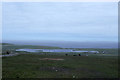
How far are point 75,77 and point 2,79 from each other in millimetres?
7858

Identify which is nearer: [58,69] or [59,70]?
[59,70]

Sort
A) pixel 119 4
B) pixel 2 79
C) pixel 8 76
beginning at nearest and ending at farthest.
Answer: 1. pixel 2 79
2. pixel 8 76
3. pixel 119 4

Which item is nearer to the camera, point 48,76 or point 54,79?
point 54,79

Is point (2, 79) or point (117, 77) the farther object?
point (117, 77)

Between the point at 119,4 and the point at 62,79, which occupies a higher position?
the point at 119,4

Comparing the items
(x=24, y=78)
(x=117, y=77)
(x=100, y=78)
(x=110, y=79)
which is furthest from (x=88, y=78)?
(x=24, y=78)

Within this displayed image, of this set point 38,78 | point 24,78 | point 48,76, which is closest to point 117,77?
point 48,76

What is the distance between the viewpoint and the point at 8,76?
16.8 metres

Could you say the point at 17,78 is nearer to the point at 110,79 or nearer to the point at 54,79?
the point at 54,79

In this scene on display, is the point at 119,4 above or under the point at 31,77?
above

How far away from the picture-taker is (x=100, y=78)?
1678 centimetres

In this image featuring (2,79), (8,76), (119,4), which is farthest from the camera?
(119,4)

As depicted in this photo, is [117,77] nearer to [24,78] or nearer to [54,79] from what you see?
[54,79]

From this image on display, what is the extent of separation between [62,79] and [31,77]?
3463 mm
